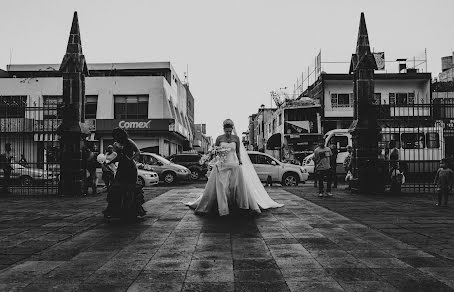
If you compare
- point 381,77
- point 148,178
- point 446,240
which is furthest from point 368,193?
point 381,77

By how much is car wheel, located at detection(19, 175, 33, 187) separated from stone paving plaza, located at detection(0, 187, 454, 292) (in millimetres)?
7718

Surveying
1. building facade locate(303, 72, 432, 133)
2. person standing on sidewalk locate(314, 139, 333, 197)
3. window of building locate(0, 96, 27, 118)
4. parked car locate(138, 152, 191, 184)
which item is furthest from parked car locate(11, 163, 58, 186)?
building facade locate(303, 72, 432, 133)

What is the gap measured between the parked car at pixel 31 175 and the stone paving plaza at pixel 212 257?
750 centimetres

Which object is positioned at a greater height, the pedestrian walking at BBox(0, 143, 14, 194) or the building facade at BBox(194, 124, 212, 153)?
the building facade at BBox(194, 124, 212, 153)

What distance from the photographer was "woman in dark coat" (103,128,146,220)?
8.64m

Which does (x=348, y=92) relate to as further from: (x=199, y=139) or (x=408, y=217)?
(x=199, y=139)

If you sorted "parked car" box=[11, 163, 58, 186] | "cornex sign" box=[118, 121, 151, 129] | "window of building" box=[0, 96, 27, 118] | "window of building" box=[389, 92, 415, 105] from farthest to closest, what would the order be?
1. "window of building" box=[389, 92, 415, 105]
2. "cornex sign" box=[118, 121, 151, 129]
3. "parked car" box=[11, 163, 58, 186]
4. "window of building" box=[0, 96, 27, 118]

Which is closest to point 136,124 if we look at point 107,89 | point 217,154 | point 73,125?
point 107,89

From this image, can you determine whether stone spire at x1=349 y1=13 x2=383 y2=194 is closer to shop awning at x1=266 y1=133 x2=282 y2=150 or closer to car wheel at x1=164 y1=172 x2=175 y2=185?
car wheel at x1=164 y1=172 x2=175 y2=185

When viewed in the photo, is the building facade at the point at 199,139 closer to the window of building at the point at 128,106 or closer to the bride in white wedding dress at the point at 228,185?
the window of building at the point at 128,106

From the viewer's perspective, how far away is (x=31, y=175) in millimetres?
17312

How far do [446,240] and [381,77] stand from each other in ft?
110

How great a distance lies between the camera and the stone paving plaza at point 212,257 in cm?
425

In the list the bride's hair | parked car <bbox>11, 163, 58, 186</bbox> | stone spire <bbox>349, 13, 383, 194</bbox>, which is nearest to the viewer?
the bride's hair
